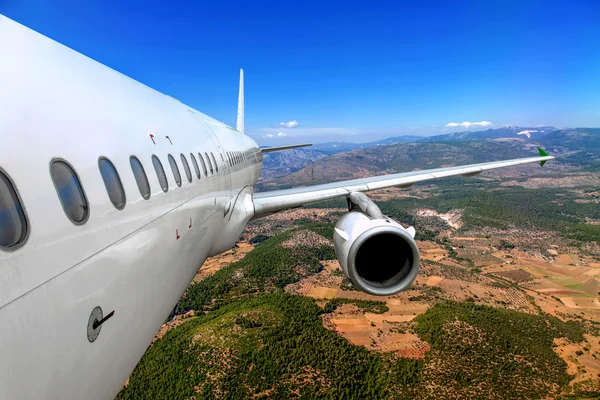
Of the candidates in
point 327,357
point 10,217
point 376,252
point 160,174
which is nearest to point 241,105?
point 376,252

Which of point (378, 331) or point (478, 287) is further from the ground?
point (378, 331)

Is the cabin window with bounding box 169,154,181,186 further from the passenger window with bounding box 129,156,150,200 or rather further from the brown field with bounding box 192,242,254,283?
the brown field with bounding box 192,242,254,283

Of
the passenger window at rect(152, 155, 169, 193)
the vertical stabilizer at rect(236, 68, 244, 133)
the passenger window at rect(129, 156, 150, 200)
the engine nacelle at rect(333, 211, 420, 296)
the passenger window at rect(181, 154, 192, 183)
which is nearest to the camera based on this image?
the passenger window at rect(129, 156, 150, 200)

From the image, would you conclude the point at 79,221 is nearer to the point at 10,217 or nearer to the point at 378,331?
the point at 10,217

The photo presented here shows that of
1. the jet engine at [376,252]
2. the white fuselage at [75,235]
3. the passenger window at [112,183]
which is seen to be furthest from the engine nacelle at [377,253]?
the passenger window at [112,183]

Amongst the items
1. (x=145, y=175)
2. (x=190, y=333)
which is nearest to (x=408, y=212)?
(x=190, y=333)

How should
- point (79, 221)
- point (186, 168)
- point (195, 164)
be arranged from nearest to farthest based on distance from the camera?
point (79, 221) → point (186, 168) → point (195, 164)

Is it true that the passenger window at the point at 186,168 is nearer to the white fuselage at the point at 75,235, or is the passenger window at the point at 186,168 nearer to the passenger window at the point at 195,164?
the passenger window at the point at 195,164

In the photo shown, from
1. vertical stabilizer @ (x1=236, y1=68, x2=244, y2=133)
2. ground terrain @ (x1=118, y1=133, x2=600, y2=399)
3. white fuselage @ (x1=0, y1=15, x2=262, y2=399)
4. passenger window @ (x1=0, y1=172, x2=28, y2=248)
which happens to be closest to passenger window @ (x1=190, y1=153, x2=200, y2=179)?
white fuselage @ (x1=0, y1=15, x2=262, y2=399)
